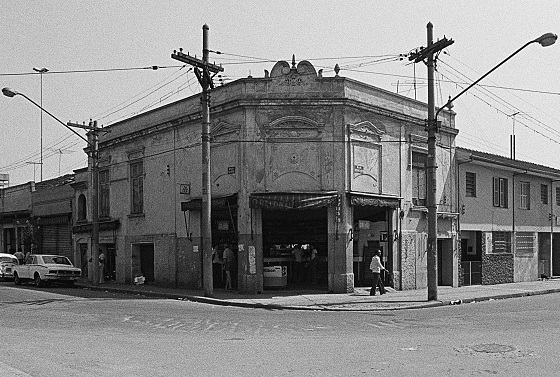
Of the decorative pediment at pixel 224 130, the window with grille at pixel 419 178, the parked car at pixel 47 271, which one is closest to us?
the decorative pediment at pixel 224 130

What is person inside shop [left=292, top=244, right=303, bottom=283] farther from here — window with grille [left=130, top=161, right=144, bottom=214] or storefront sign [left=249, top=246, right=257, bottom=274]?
window with grille [left=130, top=161, right=144, bottom=214]

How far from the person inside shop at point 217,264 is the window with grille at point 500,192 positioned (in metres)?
15.0

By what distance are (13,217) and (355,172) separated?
31.6 metres

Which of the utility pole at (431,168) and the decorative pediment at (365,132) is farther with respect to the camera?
the decorative pediment at (365,132)

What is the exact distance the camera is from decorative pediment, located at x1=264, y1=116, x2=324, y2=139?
24766 millimetres

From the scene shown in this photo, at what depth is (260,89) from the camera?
2502cm

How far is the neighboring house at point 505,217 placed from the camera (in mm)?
31750

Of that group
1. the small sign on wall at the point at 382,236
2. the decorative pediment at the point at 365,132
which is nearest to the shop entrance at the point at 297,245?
the small sign on wall at the point at 382,236

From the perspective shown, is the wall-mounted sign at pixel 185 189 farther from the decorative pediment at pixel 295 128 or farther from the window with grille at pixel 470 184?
the window with grille at pixel 470 184

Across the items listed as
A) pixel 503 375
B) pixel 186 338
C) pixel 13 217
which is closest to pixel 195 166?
pixel 186 338

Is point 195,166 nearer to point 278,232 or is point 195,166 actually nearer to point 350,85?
point 278,232

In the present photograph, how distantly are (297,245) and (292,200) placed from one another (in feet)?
12.2

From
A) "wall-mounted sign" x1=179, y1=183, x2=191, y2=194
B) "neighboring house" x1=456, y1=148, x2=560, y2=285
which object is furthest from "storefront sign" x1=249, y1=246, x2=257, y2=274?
"neighboring house" x1=456, y1=148, x2=560, y2=285

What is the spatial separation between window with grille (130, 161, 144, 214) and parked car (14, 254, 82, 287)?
14.0 ft
